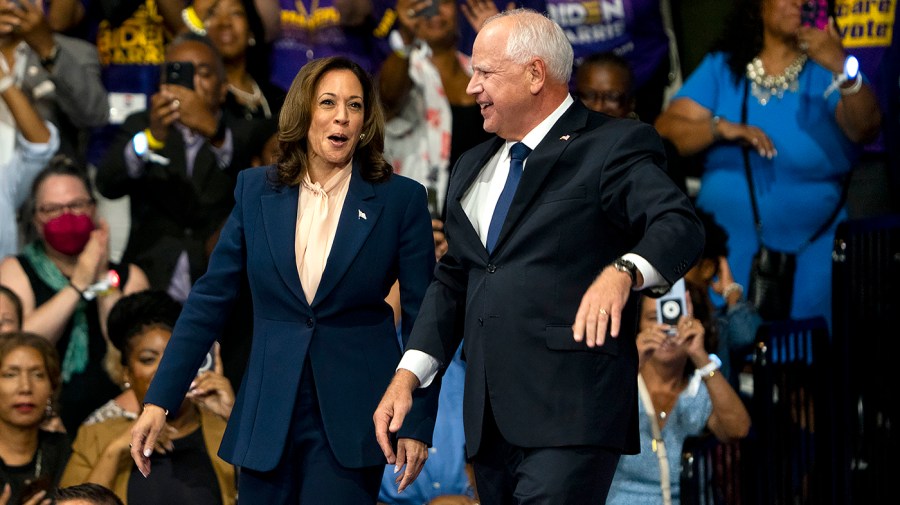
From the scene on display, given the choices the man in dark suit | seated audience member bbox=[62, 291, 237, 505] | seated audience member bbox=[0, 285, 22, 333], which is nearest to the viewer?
the man in dark suit

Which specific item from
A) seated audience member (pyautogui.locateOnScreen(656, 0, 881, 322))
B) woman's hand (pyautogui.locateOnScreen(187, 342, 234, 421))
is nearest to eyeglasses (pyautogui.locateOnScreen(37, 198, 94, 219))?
woman's hand (pyautogui.locateOnScreen(187, 342, 234, 421))

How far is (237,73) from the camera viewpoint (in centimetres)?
627

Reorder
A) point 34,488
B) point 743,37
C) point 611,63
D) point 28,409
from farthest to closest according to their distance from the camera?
point 743,37 → point 611,63 → point 28,409 → point 34,488

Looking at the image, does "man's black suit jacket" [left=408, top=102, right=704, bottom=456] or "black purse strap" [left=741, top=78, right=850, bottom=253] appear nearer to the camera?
"man's black suit jacket" [left=408, top=102, right=704, bottom=456]

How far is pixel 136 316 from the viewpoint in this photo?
526 centimetres

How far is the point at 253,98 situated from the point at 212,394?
5.45ft

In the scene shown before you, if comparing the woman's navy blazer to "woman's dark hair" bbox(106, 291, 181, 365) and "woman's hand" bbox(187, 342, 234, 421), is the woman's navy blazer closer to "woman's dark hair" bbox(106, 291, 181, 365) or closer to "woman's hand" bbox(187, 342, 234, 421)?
"woman's hand" bbox(187, 342, 234, 421)

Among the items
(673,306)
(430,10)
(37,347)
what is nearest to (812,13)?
(430,10)

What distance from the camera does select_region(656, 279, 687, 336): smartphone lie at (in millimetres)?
4676

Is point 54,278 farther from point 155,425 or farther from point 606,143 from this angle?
point 606,143

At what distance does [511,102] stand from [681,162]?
2706 millimetres

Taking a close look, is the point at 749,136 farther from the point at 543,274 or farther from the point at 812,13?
the point at 543,274

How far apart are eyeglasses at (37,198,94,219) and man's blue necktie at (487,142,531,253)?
307cm

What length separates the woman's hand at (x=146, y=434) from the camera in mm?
3316
